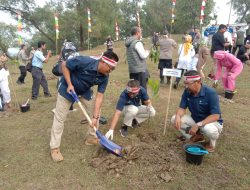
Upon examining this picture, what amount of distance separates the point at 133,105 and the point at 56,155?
1.57 meters

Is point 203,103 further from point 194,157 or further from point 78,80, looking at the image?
point 78,80

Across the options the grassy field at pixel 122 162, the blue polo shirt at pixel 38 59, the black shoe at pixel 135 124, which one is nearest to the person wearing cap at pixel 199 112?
the grassy field at pixel 122 162

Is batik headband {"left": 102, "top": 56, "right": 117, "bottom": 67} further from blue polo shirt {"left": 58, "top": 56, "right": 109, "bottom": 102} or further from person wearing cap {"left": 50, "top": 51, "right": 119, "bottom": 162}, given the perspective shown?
blue polo shirt {"left": 58, "top": 56, "right": 109, "bottom": 102}

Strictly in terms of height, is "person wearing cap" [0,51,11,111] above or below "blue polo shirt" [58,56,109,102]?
below

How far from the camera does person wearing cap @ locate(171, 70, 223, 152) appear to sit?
376 cm

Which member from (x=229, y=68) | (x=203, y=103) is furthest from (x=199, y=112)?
(x=229, y=68)

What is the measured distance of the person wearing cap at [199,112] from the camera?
12.4ft

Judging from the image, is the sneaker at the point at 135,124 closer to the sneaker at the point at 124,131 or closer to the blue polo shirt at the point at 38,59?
the sneaker at the point at 124,131

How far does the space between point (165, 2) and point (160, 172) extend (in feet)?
163

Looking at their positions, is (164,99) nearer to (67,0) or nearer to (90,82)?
(90,82)

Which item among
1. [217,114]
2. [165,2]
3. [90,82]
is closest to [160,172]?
[217,114]

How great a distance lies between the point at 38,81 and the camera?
7.57 metres

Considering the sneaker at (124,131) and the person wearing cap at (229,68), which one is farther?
the person wearing cap at (229,68)

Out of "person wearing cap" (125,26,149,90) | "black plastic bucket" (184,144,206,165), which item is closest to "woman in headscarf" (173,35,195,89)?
"person wearing cap" (125,26,149,90)
